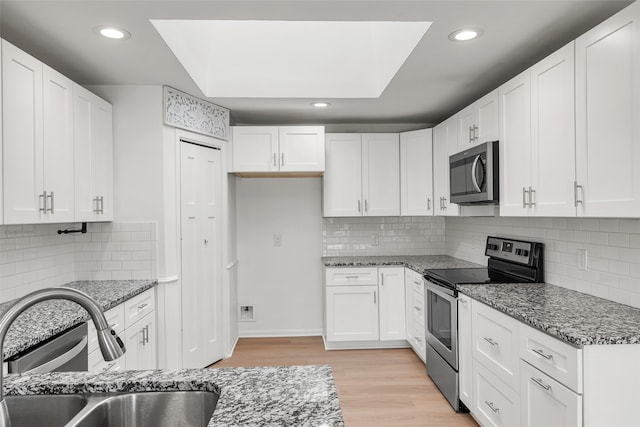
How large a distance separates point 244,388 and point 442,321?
2.21m

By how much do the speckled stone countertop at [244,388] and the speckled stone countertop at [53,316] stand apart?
0.50 meters

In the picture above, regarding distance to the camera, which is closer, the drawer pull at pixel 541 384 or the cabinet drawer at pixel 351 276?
the drawer pull at pixel 541 384

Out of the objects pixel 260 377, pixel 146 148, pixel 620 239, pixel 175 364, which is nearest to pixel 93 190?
pixel 146 148

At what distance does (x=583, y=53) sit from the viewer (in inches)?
74.9

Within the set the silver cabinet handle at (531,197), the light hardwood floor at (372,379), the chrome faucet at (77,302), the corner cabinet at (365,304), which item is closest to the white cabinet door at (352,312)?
the corner cabinet at (365,304)

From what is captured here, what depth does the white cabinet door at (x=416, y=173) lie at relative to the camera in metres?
4.06

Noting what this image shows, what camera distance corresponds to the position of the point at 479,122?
300cm

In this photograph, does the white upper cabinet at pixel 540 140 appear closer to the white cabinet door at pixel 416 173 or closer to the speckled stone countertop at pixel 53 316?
the white cabinet door at pixel 416 173

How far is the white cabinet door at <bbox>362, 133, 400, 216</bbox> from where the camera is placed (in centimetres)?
417

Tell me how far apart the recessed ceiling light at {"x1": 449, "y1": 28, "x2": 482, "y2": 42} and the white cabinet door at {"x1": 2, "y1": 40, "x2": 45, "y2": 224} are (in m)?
2.25

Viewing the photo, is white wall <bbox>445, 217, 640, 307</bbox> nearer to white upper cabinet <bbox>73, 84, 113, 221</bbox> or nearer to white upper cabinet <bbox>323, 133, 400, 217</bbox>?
white upper cabinet <bbox>323, 133, 400, 217</bbox>

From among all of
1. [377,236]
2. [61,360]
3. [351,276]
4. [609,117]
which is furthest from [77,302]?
[377,236]

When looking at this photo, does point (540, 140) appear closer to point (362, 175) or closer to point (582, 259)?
point (582, 259)

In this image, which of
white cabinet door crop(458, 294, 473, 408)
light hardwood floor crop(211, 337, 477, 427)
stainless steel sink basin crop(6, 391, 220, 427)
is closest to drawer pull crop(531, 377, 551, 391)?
Answer: white cabinet door crop(458, 294, 473, 408)
